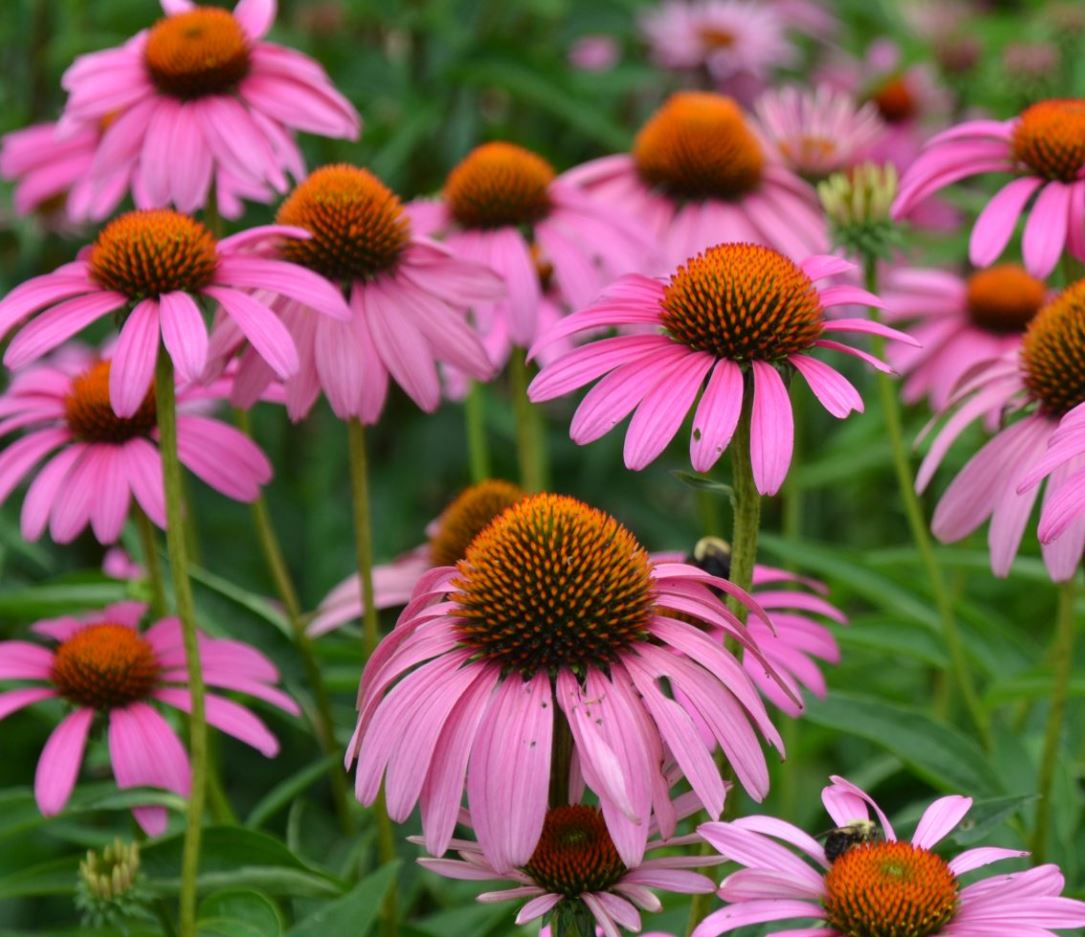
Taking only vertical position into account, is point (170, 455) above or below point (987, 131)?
below

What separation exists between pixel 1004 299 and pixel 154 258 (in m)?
1.20

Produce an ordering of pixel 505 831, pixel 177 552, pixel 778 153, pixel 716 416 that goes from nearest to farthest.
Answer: pixel 505 831
pixel 716 416
pixel 177 552
pixel 778 153

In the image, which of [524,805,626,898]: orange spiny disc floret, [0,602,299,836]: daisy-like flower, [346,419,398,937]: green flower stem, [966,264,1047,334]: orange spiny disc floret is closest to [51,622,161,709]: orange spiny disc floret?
[0,602,299,836]: daisy-like flower

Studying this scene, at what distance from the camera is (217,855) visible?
1.35 metres

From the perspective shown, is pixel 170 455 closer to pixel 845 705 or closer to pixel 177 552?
pixel 177 552

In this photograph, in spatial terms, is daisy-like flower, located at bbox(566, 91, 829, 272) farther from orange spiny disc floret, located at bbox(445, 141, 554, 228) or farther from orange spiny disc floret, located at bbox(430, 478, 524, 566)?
orange spiny disc floret, located at bbox(430, 478, 524, 566)

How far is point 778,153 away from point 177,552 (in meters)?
1.39

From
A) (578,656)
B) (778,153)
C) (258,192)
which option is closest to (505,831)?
(578,656)

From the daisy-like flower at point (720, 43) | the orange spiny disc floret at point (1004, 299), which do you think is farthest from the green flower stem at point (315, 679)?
the daisy-like flower at point (720, 43)

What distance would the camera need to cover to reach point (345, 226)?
1400 mm

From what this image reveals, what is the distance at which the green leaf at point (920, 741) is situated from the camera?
137 centimetres

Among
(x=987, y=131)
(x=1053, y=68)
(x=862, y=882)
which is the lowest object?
(x=862, y=882)

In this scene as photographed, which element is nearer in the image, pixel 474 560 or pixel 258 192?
pixel 474 560

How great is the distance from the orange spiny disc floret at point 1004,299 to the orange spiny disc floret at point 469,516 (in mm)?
842
